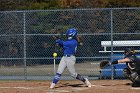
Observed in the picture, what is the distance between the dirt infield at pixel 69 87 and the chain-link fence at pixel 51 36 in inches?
77.8

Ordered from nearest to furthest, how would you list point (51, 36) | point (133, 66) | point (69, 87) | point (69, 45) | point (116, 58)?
point (69, 45) → point (133, 66) → point (69, 87) → point (116, 58) → point (51, 36)

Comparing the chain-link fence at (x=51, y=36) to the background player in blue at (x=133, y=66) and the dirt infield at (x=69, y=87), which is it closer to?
the dirt infield at (x=69, y=87)

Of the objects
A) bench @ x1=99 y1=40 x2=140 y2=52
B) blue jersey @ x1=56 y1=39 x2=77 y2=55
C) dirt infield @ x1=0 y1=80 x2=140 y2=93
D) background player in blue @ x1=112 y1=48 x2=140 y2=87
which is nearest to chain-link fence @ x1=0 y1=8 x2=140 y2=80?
bench @ x1=99 y1=40 x2=140 y2=52

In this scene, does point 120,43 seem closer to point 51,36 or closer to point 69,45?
point 51,36

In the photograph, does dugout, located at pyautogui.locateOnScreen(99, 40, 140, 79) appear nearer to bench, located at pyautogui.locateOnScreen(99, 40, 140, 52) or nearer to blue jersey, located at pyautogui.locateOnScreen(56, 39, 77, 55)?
bench, located at pyautogui.locateOnScreen(99, 40, 140, 52)

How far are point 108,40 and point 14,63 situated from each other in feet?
12.9

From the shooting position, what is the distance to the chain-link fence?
67.1ft

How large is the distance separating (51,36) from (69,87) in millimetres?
4411

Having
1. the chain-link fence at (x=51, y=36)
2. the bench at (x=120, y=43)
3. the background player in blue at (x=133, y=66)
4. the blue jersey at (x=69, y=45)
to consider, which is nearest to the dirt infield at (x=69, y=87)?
the background player in blue at (x=133, y=66)

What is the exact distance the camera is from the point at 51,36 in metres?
20.6

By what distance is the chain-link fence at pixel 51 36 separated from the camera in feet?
67.1

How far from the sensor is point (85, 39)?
814 inches

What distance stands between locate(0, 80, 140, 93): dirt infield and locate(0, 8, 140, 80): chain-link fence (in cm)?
198

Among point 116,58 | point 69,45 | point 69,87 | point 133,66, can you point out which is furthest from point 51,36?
point 133,66
